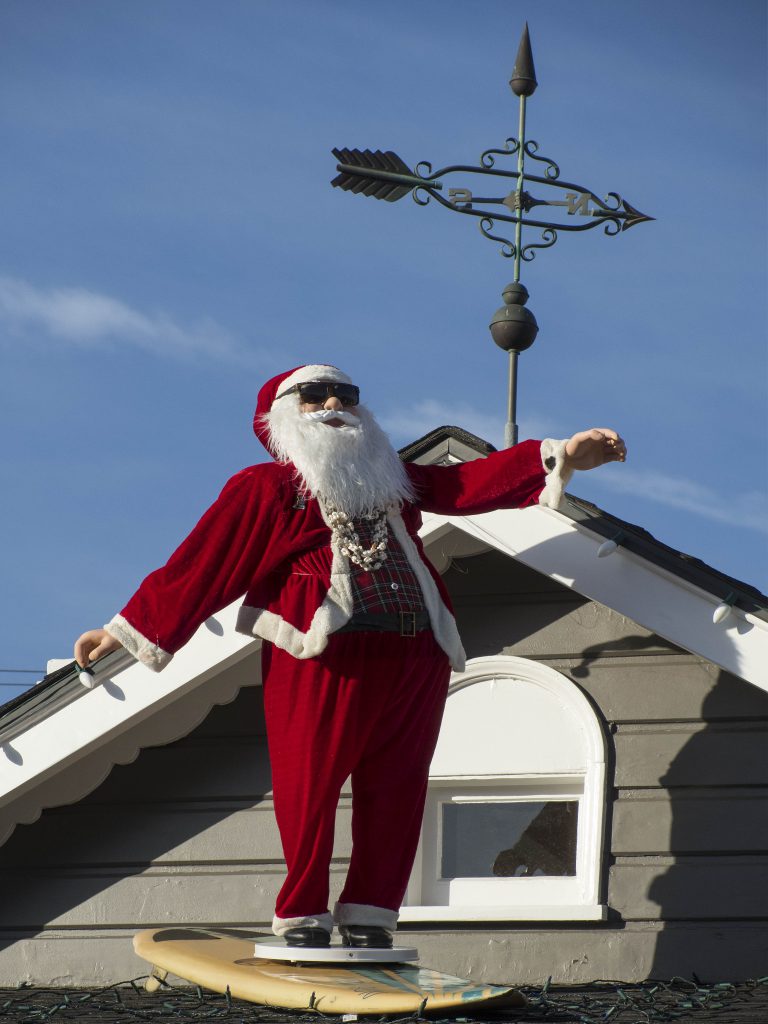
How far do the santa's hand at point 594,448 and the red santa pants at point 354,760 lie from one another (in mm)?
694

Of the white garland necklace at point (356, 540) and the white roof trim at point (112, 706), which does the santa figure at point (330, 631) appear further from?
the white roof trim at point (112, 706)

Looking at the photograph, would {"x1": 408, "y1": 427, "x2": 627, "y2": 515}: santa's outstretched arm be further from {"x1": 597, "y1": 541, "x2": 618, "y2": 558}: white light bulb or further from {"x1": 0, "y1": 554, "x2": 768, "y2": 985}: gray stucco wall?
{"x1": 0, "y1": 554, "x2": 768, "y2": 985}: gray stucco wall

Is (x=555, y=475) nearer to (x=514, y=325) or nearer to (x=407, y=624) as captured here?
(x=407, y=624)

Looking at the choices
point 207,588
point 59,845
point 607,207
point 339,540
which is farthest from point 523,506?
point 59,845

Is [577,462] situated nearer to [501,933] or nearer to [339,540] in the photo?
[339,540]

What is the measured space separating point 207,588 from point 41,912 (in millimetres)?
1767

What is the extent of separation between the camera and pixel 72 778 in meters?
5.22

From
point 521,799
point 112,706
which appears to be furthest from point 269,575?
point 521,799

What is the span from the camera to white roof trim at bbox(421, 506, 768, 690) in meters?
4.68

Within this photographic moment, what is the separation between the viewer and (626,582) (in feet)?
16.0

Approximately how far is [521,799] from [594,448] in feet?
4.64

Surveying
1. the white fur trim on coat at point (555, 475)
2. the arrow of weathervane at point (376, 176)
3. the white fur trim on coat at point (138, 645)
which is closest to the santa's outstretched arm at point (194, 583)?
the white fur trim on coat at point (138, 645)

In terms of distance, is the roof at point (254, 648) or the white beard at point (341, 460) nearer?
the white beard at point (341, 460)

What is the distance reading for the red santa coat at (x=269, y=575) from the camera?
13.6 ft
